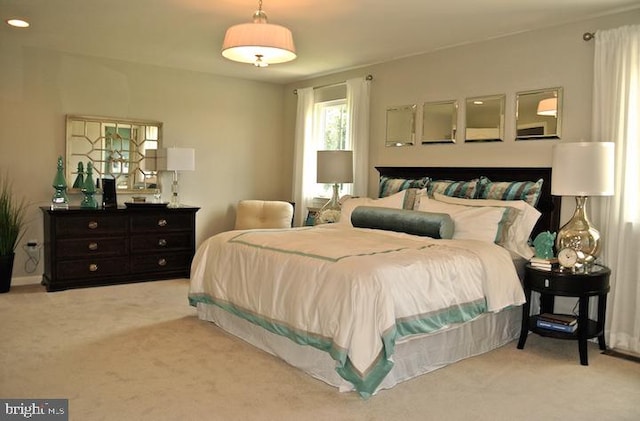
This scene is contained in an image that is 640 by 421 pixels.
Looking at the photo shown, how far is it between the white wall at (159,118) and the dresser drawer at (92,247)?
22.1 inches

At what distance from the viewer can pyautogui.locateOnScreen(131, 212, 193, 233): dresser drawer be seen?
5.46 meters

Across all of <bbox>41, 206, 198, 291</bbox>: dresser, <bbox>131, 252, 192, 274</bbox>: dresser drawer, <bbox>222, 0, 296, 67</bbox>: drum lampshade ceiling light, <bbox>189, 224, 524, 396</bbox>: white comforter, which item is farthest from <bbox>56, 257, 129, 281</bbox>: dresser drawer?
<bbox>222, 0, 296, 67</bbox>: drum lampshade ceiling light

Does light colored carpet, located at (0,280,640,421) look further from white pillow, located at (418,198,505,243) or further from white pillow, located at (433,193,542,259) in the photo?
white pillow, located at (418,198,505,243)

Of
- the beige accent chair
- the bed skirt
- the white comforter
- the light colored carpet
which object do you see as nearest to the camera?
the light colored carpet

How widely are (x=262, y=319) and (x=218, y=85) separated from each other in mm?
3946

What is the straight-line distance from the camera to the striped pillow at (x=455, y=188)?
439 cm

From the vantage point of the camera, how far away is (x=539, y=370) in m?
3.23

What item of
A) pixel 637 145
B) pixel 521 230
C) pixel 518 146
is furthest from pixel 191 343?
pixel 637 145

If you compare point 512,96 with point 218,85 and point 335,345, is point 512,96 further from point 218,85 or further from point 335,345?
point 218,85

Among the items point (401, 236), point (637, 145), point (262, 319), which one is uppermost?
point (637, 145)

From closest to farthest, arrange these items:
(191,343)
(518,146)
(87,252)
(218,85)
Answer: (191,343), (518,146), (87,252), (218,85)

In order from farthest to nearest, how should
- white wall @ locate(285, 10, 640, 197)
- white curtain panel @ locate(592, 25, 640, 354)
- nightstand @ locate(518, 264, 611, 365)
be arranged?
1. white wall @ locate(285, 10, 640, 197)
2. white curtain panel @ locate(592, 25, 640, 354)
3. nightstand @ locate(518, 264, 611, 365)

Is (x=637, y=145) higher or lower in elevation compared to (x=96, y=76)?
lower

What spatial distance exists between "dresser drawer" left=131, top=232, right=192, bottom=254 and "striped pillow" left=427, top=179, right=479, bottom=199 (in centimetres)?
279
